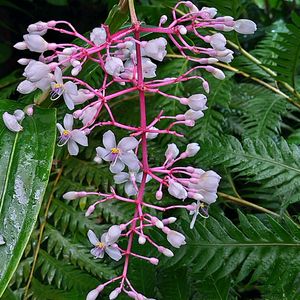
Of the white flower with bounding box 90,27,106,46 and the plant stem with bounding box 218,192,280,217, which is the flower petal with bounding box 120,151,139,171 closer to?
the white flower with bounding box 90,27,106,46

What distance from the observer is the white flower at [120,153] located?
0.56m

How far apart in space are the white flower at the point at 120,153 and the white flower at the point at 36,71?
91mm

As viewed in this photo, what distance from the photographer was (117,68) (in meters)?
0.54

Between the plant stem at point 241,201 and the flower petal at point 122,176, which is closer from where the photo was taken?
the flower petal at point 122,176

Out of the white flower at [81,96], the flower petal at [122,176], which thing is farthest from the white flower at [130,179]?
the white flower at [81,96]

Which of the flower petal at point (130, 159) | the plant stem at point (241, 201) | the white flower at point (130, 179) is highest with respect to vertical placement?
the flower petal at point (130, 159)

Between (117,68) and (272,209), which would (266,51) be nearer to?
(272,209)

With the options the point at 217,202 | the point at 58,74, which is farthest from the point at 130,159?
the point at 217,202

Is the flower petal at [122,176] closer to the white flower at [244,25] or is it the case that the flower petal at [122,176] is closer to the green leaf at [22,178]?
the green leaf at [22,178]

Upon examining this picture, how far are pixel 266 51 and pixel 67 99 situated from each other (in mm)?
575

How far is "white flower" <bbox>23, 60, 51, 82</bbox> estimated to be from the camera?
548 mm

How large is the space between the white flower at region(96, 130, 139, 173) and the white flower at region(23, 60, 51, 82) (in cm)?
9

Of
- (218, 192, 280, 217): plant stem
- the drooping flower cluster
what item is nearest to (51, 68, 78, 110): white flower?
the drooping flower cluster

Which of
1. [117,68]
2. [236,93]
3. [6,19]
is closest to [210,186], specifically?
[117,68]
